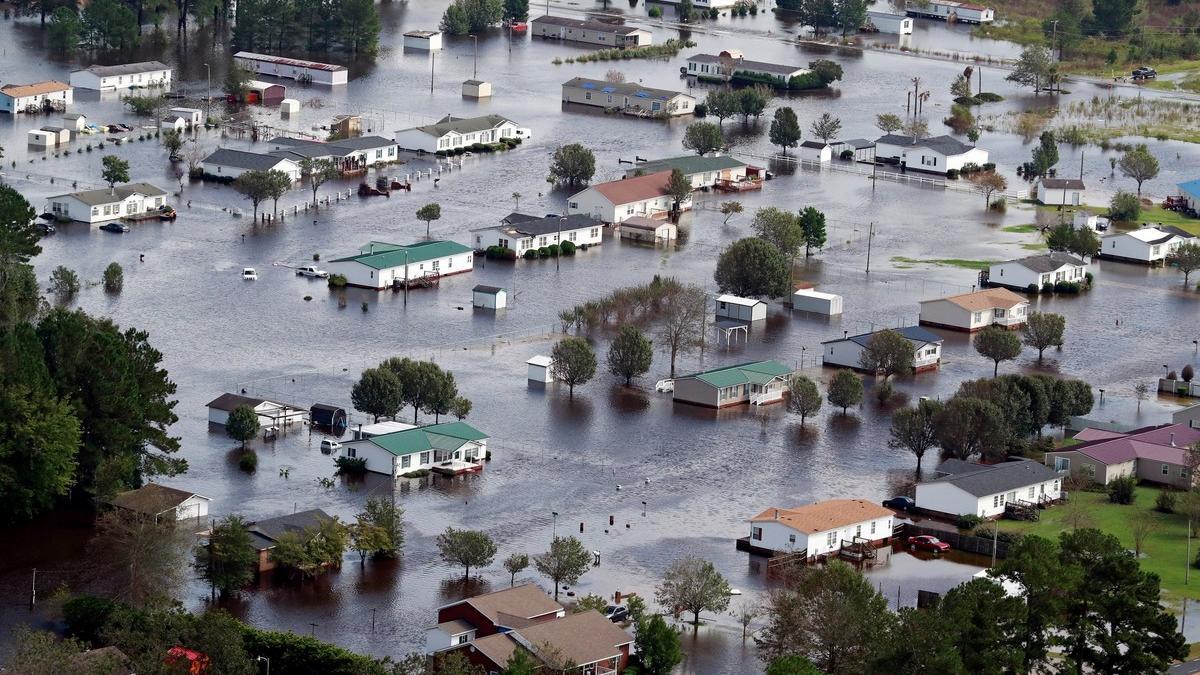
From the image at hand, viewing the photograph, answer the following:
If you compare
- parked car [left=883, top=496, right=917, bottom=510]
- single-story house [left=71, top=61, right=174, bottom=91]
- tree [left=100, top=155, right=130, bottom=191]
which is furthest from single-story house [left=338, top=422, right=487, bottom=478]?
single-story house [left=71, top=61, right=174, bottom=91]

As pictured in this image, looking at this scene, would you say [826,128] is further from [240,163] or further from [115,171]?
[115,171]

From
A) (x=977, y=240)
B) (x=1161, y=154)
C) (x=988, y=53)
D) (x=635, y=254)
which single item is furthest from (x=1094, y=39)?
(x=635, y=254)

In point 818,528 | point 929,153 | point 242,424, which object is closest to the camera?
point 818,528

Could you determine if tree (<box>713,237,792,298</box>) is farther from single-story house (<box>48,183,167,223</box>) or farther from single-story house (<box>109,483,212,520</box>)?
single-story house (<box>109,483,212,520</box>)

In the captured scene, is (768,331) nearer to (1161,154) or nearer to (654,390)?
(654,390)

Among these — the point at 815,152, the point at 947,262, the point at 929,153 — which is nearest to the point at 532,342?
the point at 947,262

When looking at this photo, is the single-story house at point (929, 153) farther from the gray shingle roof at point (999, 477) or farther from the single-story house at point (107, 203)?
the gray shingle roof at point (999, 477)
